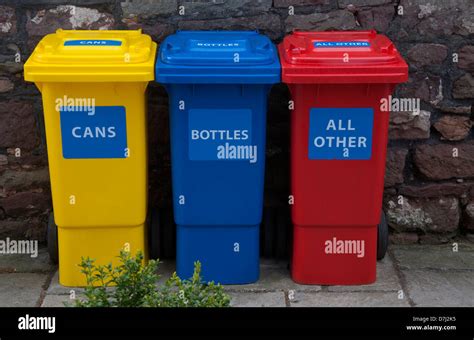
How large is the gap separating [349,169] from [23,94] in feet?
6.22

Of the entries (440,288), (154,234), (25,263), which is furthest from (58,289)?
(440,288)

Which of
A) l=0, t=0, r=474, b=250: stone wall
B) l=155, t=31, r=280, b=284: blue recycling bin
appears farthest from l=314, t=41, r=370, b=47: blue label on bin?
l=0, t=0, r=474, b=250: stone wall

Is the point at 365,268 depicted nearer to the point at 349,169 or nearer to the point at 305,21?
the point at 349,169

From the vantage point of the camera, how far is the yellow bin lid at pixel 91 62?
167 inches

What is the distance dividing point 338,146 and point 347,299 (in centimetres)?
80

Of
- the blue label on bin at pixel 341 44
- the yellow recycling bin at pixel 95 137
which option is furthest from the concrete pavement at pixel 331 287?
the blue label on bin at pixel 341 44

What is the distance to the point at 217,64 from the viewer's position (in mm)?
4277

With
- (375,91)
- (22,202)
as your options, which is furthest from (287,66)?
(22,202)

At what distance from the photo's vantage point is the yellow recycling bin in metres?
4.27

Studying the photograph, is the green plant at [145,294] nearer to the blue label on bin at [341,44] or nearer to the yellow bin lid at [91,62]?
the yellow bin lid at [91,62]

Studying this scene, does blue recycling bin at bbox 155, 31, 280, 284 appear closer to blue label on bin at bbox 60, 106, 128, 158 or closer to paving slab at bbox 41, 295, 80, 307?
blue label on bin at bbox 60, 106, 128, 158

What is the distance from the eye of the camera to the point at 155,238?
192 inches

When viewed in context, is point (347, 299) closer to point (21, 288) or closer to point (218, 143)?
point (218, 143)

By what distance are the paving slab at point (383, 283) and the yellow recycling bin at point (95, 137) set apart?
43.7 inches
